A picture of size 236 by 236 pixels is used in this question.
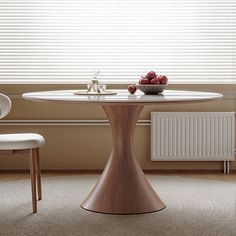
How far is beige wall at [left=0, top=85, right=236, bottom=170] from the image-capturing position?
538 centimetres

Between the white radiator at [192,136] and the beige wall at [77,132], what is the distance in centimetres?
10

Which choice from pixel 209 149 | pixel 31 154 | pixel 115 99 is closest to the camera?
pixel 115 99

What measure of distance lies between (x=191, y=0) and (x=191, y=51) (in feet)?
1.46

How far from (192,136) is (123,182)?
1534mm

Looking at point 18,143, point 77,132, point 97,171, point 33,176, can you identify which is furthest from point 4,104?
point 97,171

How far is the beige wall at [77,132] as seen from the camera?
5379 mm

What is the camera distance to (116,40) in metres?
5.42

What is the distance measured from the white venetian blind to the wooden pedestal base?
1.49 meters

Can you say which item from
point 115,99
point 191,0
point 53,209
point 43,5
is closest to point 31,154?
point 53,209

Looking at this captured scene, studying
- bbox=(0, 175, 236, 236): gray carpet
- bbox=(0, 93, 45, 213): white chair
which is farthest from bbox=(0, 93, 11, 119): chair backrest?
bbox=(0, 175, 236, 236): gray carpet

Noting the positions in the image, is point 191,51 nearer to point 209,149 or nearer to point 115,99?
point 209,149

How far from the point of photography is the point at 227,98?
17.6ft

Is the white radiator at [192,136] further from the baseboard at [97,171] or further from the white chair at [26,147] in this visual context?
the white chair at [26,147]

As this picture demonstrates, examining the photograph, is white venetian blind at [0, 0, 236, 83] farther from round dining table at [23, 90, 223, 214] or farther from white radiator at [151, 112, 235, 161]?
round dining table at [23, 90, 223, 214]
